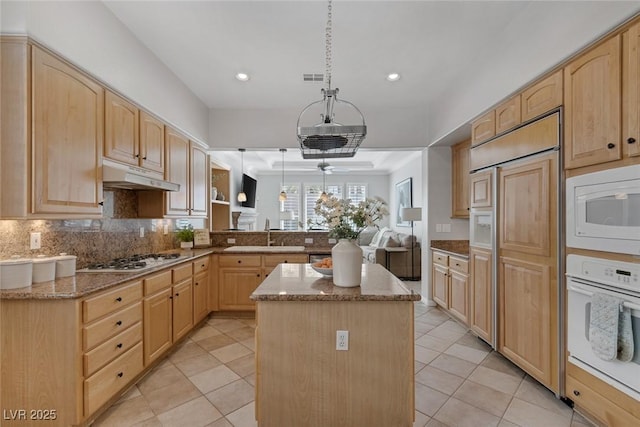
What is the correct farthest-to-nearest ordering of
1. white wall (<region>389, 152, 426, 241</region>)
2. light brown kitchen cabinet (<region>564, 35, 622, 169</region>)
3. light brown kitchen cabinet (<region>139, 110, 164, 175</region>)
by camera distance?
white wall (<region>389, 152, 426, 241</region>) < light brown kitchen cabinet (<region>139, 110, 164, 175</region>) < light brown kitchen cabinet (<region>564, 35, 622, 169</region>)

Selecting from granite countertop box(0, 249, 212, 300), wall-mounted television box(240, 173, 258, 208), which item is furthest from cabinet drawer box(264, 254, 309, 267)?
wall-mounted television box(240, 173, 258, 208)

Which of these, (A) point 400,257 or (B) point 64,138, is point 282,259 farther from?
(A) point 400,257

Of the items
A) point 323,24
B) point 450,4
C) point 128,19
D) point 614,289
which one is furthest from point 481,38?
point 128,19

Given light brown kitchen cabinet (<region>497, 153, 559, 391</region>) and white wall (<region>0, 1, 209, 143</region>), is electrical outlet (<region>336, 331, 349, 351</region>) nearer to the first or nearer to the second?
light brown kitchen cabinet (<region>497, 153, 559, 391</region>)

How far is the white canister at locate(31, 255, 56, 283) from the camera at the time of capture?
1.84 m

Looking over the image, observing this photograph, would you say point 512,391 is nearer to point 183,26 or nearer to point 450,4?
point 450,4

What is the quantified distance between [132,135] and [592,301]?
11.9ft

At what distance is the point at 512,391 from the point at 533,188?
156cm

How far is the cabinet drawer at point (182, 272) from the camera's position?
2.85 m

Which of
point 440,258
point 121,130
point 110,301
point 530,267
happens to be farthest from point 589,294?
point 121,130

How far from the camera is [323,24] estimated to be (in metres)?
2.39

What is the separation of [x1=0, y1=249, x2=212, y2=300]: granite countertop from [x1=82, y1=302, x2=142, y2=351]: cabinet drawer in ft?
0.74

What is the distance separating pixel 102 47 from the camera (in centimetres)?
221

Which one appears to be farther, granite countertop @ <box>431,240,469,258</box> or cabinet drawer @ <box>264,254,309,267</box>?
granite countertop @ <box>431,240,469,258</box>
